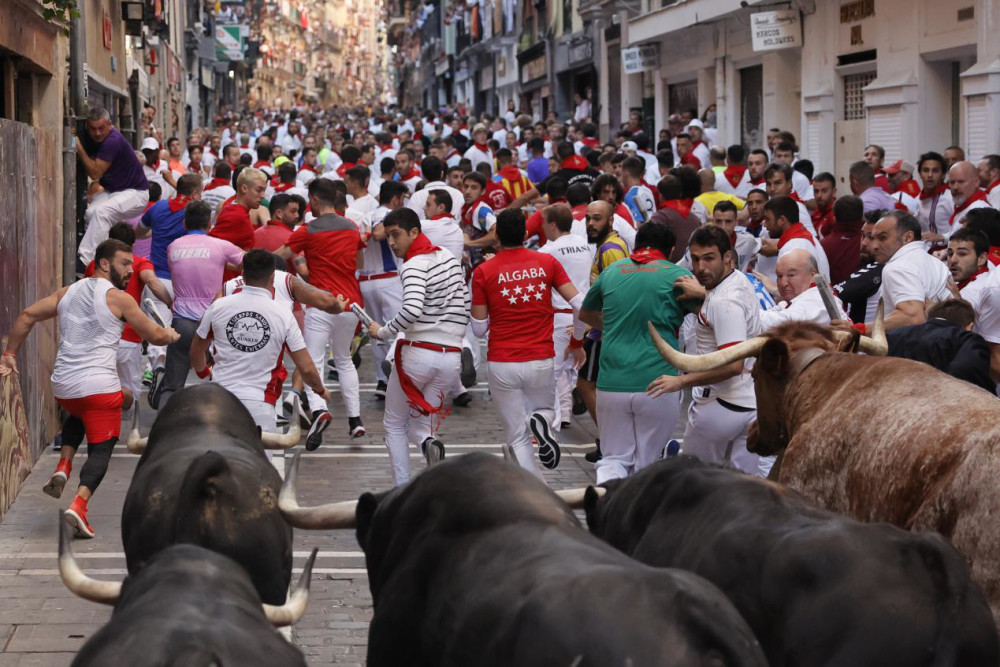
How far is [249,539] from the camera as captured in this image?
6031mm

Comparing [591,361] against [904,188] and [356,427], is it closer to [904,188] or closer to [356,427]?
[356,427]

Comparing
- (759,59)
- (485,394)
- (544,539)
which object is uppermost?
(759,59)

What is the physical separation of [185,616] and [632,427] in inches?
209

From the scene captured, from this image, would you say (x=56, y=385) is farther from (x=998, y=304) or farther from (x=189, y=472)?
(x=998, y=304)

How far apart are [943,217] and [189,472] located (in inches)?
396

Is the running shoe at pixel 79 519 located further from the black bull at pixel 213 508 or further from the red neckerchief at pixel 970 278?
the red neckerchief at pixel 970 278

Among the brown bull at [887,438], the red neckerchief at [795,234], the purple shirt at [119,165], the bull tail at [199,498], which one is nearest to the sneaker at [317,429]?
the red neckerchief at [795,234]

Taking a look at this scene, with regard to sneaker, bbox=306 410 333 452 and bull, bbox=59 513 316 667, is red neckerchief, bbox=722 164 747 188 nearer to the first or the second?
sneaker, bbox=306 410 333 452

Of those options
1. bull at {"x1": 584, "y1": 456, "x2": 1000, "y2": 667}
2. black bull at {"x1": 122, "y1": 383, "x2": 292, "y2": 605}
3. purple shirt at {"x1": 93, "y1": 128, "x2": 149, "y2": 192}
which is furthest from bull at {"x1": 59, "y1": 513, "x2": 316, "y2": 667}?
purple shirt at {"x1": 93, "y1": 128, "x2": 149, "y2": 192}

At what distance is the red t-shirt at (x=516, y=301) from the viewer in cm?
966

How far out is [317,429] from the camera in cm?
1113

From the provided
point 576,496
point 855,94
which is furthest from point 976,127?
point 576,496

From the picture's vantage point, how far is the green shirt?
28.8 ft

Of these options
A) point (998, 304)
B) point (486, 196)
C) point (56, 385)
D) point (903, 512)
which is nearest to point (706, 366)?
point (903, 512)
